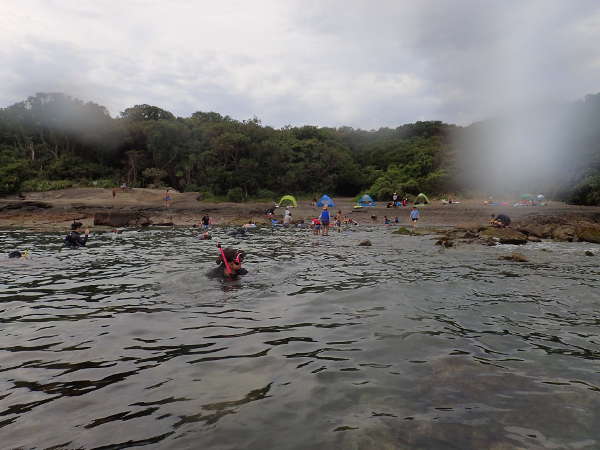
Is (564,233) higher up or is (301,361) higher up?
(564,233)

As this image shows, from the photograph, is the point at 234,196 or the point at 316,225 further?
the point at 234,196

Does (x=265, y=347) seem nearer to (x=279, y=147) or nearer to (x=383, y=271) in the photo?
(x=383, y=271)

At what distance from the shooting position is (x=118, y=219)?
1287 inches

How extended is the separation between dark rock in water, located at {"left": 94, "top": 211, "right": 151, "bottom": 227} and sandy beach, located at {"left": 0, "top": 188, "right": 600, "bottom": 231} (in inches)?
41.2

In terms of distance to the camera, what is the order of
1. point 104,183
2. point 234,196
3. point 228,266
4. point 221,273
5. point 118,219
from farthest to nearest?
point 104,183, point 234,196, point 118,219, point 221,273, point 228,266

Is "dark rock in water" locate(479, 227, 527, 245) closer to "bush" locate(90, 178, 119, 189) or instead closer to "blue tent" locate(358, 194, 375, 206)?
"blue tent" locate(358, 194, 375, 206)

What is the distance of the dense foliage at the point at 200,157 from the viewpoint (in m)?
49.9

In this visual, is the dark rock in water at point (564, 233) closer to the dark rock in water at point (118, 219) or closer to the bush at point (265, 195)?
the dark rock in water at point (118, 219)

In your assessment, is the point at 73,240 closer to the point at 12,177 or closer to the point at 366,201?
the point at 366,201

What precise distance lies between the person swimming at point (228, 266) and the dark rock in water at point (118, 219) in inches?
953

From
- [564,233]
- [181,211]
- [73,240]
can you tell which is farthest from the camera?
[181,211]

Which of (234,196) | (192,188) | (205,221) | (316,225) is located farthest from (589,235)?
(192,188)

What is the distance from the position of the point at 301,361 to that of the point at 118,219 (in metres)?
31.6

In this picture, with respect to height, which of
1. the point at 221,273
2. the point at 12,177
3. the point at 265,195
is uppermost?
the point at 12,177
